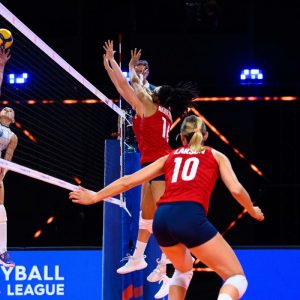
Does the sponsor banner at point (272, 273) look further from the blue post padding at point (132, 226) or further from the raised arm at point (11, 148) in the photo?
the raised arm at point (11, 148)

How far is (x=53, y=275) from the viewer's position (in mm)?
10383

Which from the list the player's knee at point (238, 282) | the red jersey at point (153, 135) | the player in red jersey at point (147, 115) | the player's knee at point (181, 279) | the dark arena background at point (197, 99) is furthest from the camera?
the dark arena background at point (197, 99)

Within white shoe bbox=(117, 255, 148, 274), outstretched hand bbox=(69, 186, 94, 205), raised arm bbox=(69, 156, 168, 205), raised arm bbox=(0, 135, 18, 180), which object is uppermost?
raised arm bbox=(0, 135, 18, 180)

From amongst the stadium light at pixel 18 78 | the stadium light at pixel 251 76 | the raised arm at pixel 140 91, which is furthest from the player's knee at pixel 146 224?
the stadium light at pixel 251 76

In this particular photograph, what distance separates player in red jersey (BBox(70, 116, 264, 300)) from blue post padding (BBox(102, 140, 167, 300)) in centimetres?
252

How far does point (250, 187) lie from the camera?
1490 cm

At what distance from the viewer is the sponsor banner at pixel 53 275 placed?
10.3 meters

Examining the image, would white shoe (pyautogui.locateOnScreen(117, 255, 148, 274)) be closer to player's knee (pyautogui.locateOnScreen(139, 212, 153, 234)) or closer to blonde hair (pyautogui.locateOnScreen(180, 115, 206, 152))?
player's knee (pyautogui.locateOnScreen(139, 212, 153, 234))

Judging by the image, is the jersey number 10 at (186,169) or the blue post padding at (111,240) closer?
the jersey number 10 at (186,169)

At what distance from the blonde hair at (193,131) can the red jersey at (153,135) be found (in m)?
1.71

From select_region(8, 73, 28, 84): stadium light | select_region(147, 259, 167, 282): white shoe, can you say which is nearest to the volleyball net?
select_region(8, 73, 28, 84): stadium light

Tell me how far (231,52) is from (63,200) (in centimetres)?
468

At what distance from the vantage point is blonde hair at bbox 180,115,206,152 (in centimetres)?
609

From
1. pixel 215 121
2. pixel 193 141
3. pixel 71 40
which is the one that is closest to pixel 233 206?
pixel 215 121
